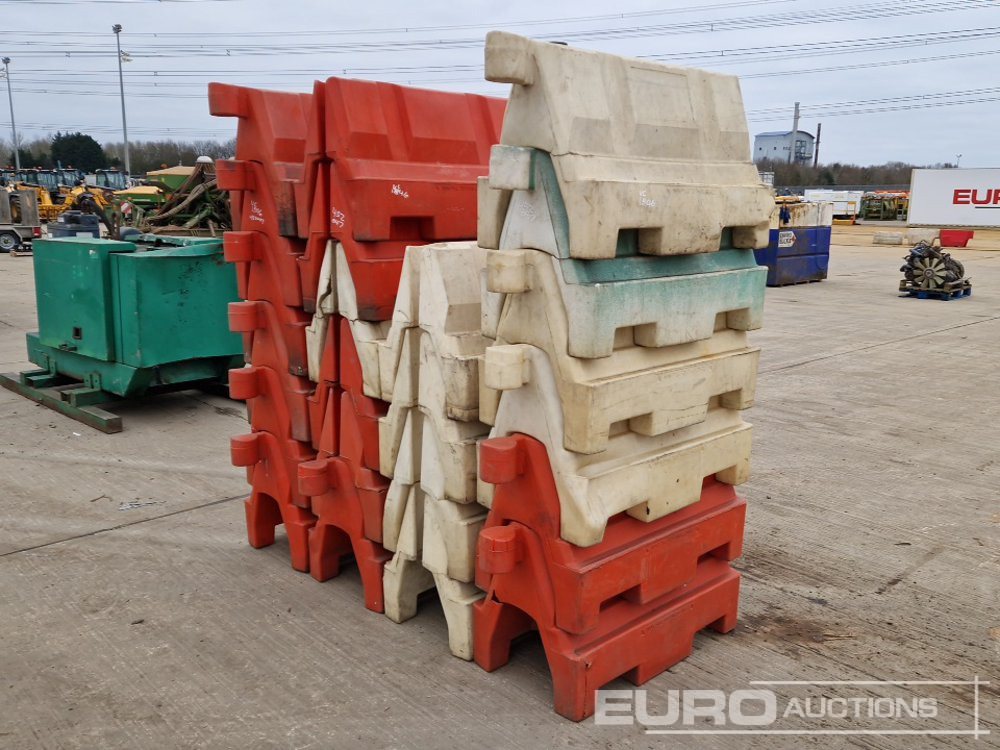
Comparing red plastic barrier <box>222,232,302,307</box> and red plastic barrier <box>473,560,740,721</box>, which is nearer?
red plastic barrier <box>473,560,740,721</box>

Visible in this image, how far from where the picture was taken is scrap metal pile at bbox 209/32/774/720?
2525 mm

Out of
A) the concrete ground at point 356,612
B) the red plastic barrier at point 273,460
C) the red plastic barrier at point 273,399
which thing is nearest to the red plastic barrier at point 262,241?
the red plastic barrier at point 273,399

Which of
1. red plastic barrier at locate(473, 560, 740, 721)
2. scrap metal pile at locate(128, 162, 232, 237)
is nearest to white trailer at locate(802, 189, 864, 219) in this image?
scrap metal pile at locate(128, 162, 232, 237)

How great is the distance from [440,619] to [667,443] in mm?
1267

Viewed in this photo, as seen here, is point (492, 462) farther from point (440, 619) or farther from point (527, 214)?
point (440, 619)

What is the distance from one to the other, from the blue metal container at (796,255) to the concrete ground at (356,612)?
33.9 ft

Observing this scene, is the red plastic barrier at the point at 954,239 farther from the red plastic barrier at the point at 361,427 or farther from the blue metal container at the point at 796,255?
the red plastic barrier at the point at 361,427

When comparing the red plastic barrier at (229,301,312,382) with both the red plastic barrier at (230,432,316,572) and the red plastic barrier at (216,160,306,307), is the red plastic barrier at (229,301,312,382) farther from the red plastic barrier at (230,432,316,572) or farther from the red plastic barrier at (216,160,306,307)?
the red plastic barrier at (230,432,316,572)

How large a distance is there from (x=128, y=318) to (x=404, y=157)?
3.80 meters

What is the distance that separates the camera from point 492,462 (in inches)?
103

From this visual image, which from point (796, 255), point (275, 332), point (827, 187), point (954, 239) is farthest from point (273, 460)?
point (827, 187)

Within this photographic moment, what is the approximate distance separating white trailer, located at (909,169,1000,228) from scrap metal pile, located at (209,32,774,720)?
42.2 m

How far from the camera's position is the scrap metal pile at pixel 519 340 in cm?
253

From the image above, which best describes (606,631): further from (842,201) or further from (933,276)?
(842,201)
